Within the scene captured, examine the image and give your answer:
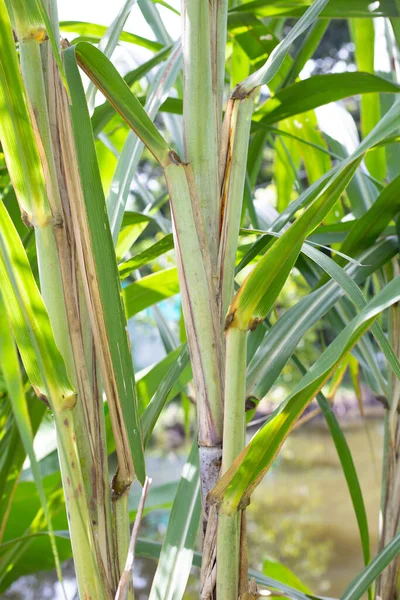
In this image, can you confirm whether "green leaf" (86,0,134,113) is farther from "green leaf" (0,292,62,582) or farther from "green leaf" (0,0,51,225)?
"green leaf" (0,292,62,582)

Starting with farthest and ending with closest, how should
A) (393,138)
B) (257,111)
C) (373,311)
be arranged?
(257,111)
(393,138)
(373,311)

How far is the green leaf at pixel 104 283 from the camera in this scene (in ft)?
0.80

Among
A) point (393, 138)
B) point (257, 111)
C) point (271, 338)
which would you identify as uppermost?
point (257, 111)

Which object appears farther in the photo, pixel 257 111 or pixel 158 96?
pixel 257 111

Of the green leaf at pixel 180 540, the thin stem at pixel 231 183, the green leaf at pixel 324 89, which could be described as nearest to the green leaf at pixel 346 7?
the green leaf at pixel 324 89

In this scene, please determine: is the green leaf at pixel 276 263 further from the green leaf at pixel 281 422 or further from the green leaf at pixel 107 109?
the green leaf at pixel 107 109

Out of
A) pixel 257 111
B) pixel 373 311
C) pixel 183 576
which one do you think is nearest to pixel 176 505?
pixel 183 576

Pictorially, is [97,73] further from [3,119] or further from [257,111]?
[257,111]

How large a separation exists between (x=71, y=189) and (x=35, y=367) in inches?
2.9

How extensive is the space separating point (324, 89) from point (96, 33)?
0.20m

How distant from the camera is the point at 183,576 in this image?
0.26m

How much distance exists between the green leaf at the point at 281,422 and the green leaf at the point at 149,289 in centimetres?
19

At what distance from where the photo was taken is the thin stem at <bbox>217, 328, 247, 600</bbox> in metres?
0.24

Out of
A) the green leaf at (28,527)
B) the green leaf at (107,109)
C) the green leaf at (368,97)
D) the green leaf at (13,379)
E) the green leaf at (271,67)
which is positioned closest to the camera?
the green leaf at (13,379)
